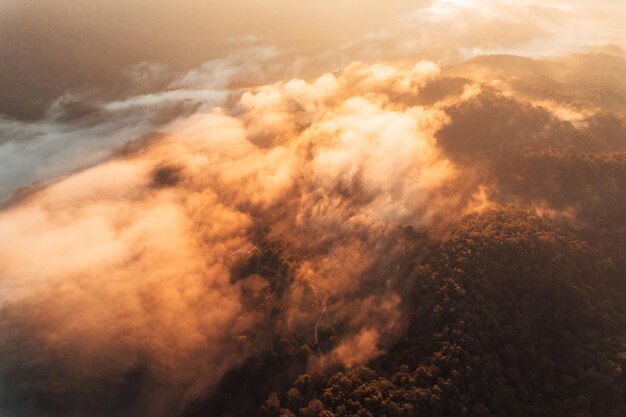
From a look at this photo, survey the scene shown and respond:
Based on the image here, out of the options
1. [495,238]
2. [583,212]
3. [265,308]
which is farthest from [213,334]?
[583,212]

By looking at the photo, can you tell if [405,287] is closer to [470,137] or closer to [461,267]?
[461,267]

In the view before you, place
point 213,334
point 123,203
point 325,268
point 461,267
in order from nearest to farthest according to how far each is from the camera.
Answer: point 461,267
point 213,334
point 325,268
point 123,203

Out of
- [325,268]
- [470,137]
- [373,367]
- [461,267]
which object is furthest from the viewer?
[470,137]

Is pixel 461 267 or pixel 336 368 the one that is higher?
pixel 461 267

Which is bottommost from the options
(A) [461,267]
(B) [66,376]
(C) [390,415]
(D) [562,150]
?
(B) [66,376]

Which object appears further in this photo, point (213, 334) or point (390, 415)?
point (213, 334)

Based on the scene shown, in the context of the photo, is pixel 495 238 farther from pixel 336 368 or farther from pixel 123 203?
pixel 123 203

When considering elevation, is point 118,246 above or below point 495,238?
below

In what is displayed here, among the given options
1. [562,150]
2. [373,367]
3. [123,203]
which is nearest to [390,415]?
[373,367]

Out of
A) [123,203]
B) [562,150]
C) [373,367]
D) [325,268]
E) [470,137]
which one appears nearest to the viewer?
[373,367]
